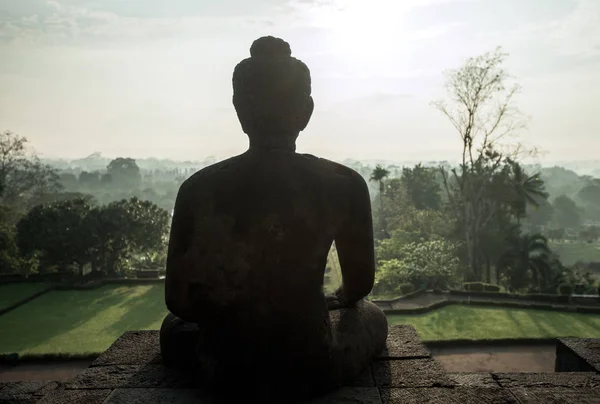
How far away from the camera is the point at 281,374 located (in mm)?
2934

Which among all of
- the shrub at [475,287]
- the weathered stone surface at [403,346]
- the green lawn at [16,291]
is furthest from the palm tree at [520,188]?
the weathered stone surface at [403,346]

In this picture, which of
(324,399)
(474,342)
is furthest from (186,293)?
(474,342)

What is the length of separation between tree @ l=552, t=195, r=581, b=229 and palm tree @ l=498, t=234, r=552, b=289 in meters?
65.3

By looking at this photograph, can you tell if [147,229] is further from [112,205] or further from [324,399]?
[324,399]

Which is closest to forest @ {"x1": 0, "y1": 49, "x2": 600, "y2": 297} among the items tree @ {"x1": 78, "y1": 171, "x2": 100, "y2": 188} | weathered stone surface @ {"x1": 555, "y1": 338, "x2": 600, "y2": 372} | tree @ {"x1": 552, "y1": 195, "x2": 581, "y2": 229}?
weathered stone surface @ {"x1": 555, "y1": 338, "x2": 600, "y2": 372}

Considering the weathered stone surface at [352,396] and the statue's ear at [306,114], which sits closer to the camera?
the weathered stone surface at [352,396]

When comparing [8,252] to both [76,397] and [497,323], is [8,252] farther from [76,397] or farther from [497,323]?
[76,397]

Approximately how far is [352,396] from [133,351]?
83.4 inches

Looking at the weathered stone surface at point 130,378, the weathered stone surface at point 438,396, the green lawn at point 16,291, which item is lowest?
the green lawn at point 16,291

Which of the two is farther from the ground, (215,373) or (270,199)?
(270,199)

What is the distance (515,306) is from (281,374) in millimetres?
17541

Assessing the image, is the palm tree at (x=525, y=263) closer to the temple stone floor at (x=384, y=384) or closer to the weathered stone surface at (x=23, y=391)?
the temple stone floor at (x=384, y=384)

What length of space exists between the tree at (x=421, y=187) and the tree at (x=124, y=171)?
4957 inches

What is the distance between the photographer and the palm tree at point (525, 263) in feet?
88.9
